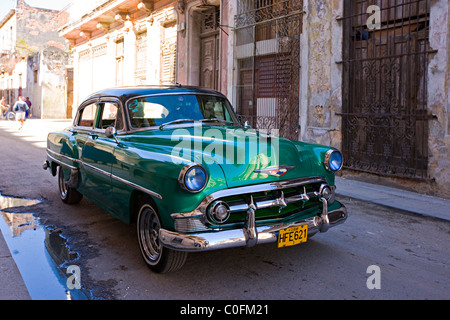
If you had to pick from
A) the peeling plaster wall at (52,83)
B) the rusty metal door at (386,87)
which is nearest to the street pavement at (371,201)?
the rusty metal door at (386,87)

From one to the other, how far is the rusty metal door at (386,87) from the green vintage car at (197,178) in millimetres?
4023

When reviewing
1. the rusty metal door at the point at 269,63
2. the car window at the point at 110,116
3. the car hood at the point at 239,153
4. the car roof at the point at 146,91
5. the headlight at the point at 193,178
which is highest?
the rusty metal door at the point at 269,63

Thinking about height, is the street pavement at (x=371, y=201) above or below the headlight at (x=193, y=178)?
below

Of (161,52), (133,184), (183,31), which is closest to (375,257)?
(133,184)

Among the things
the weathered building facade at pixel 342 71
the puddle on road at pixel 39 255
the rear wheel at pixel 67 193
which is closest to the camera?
the puddle on road at pixel 39 255

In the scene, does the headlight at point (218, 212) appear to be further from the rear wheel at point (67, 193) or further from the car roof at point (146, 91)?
the rear wheel at point (67, 193)

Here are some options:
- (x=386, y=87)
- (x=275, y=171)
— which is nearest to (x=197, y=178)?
(x=275, y=171)

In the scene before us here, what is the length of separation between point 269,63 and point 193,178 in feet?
28.7

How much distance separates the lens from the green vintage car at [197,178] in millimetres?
3285

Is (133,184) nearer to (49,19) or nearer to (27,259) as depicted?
(27,259)

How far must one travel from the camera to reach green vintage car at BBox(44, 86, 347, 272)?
329cm

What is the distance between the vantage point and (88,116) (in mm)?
5613

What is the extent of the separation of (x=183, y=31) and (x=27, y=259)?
40.6 feet

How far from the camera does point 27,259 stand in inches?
159
